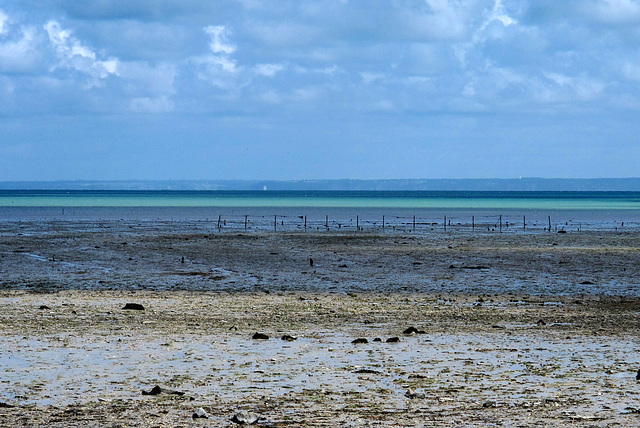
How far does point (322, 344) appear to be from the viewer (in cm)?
1399

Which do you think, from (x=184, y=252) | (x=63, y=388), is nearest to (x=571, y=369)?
(x=63, y=388)

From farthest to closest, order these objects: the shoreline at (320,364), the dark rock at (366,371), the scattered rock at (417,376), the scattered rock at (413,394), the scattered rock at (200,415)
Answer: the dark rock at (366,371) → the scattered rock at (417,376) → the scattered rock at (413,394) → the shoreline at (320,364) → the scattered rock at (200,415)

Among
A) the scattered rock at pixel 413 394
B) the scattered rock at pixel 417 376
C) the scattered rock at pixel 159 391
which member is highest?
the scattered rock at pixel 159 391

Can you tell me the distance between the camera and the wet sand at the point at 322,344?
376 inches

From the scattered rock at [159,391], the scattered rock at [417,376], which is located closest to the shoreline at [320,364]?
the scattered rock at [417,376]

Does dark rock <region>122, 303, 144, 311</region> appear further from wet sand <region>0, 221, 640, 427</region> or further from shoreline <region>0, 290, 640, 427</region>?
wet sand <region>0, 221, 640, 427</region>

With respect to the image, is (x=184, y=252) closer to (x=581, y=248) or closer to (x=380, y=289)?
(x=380, y=289)

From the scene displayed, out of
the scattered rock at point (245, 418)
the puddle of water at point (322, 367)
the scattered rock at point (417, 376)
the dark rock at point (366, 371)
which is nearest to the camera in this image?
the scattered rock at point (245, 418)

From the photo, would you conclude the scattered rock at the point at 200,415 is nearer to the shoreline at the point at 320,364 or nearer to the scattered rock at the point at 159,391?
the shoreline at the point at 320,364

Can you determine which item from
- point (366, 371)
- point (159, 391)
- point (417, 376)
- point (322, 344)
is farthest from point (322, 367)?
point (159, 391)

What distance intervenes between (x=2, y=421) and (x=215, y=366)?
3650mm

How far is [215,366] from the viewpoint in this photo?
1206cm

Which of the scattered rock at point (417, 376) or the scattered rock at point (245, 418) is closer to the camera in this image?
the scattered rock at point (245, 418)

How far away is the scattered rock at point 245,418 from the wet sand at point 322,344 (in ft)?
0.37
